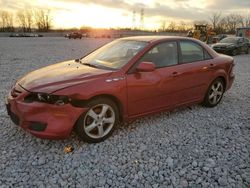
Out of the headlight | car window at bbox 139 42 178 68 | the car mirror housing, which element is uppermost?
car window at bbox 139 42 178 68

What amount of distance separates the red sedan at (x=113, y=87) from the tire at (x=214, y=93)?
2 cm

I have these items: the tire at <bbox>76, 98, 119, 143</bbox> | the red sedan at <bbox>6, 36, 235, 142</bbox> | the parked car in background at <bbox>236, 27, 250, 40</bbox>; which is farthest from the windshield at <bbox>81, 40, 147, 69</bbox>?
the parked car in background at <bbox>236, 27, 250, 40</bbox>

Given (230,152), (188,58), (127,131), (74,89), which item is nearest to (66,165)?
(74,89)

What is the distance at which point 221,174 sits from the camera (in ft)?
10.3

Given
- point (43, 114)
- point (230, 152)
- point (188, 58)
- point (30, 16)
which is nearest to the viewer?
point (43, 114)

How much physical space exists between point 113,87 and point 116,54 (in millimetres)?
1028

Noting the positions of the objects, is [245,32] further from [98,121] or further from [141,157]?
[141,157]

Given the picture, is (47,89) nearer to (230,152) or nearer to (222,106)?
(230,152)

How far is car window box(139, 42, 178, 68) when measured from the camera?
436cm

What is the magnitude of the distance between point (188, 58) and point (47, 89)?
Answer: 2.73 meters

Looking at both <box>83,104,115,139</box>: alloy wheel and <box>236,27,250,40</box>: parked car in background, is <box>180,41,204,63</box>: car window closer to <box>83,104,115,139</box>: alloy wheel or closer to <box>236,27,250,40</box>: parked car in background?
<box>83,104,115,139</box>: alloy wheel

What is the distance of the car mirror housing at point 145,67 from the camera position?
3.99 meters

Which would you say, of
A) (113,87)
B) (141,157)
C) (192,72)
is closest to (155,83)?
(113,87)

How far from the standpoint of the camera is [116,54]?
461 centimetres
